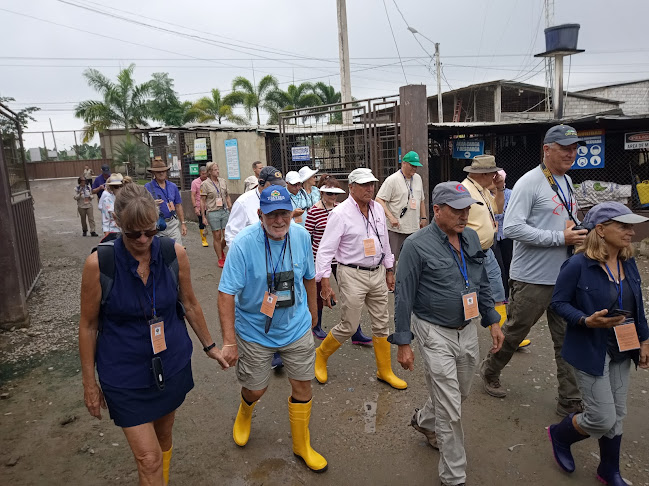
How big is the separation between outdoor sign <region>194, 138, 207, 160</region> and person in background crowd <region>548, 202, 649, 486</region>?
13864mm

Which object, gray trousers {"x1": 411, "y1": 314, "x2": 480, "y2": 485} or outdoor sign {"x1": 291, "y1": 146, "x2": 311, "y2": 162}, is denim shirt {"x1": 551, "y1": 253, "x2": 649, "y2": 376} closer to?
gray trousers {"x1": 411, "y1": 314, "x2": 480, "y2": 485}

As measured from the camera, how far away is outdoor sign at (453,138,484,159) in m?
11.2

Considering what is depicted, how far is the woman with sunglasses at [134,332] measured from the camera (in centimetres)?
238

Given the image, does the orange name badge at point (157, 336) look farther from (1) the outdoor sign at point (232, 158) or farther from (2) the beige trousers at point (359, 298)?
(1) the outdoor sign at point (232, 158)

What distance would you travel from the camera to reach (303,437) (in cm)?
336

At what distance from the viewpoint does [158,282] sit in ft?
8.29

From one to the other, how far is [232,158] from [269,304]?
12057mm

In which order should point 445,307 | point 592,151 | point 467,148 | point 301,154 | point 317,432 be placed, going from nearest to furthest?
point 445,307 < point 317,432 < point 592,151 < point 467,148 < point 301,154

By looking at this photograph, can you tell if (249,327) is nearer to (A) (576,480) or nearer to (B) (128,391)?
(B) (128,391)

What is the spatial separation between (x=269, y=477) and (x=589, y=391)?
2.14 metres

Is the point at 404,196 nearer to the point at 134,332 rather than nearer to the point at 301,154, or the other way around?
the point at 134,332

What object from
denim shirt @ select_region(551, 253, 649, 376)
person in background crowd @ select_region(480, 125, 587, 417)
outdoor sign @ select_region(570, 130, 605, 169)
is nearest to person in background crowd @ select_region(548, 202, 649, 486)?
denim shirt @ select_region(551, 253, 649, 376)

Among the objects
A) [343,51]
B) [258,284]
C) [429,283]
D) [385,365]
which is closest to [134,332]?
[258,284]

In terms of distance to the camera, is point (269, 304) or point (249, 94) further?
point (249, 94)
